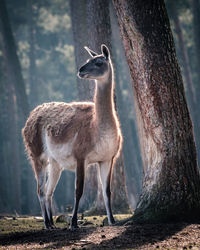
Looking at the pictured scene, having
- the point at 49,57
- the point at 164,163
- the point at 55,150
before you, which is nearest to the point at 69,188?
the point at 49,57

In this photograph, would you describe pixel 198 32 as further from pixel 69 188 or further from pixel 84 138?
pixel 84 138

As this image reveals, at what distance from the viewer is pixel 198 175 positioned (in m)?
7.45

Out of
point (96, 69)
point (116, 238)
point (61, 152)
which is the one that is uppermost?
point (96, 69)

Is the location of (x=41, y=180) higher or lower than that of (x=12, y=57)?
lower

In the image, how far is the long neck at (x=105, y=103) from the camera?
831 centimetres

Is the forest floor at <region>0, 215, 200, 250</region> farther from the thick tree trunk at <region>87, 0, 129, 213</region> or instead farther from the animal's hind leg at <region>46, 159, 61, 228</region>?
the thick tree trunk at <region>87, 0, 129, 213</region>

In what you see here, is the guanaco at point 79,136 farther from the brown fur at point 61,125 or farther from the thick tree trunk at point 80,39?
the thick tree trunk at point 80,39

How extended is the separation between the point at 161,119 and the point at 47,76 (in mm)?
31245

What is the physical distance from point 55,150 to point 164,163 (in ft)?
9.01

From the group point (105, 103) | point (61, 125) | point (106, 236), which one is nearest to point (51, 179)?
→ point (61, 125)

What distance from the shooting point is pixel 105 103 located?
8.44 metres

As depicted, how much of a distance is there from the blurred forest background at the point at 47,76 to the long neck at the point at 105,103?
31.8 feet

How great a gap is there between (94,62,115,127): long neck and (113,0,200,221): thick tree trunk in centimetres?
87

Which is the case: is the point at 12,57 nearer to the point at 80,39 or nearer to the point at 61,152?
the point at 80,39
